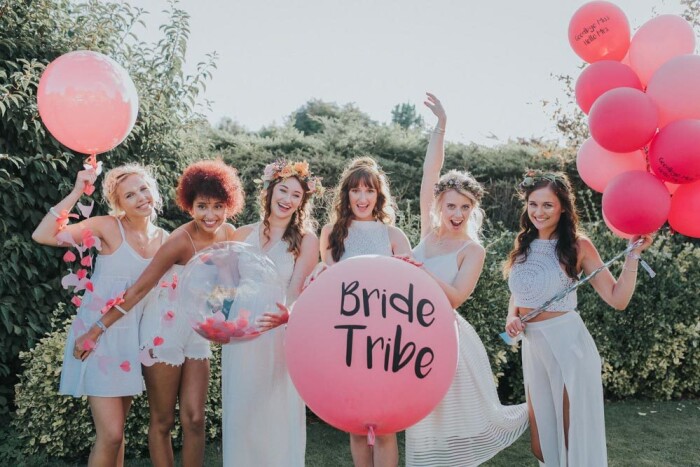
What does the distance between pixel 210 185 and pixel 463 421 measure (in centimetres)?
185

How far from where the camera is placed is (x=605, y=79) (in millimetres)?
3305

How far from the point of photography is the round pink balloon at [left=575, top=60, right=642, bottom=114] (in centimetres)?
330

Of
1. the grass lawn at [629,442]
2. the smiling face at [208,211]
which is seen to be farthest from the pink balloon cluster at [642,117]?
the grass lawn at [629,442]

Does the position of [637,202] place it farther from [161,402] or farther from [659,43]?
[161,402]

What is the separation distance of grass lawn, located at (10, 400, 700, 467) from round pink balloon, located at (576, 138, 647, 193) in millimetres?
2170

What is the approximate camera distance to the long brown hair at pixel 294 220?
3469 mm

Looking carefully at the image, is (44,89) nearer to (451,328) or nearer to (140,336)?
(140,336)

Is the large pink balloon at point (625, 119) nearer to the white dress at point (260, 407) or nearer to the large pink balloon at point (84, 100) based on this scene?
the white dress at point (260, 407)

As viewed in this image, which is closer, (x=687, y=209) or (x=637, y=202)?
(x=637, y=202)

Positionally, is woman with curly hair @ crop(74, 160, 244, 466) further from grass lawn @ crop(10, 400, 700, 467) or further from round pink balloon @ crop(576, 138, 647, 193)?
round pink balloon @ crop(576, 138, 647, 193)

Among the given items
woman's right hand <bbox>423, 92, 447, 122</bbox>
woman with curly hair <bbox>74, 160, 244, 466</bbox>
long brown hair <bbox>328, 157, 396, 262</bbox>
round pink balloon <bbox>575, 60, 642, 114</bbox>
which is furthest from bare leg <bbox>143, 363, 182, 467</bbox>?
round pink balloon <bbox>575, 60, 642, 114</bbox>

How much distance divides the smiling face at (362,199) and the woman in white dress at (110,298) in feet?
3.60

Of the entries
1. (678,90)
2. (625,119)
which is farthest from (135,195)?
(678,90)

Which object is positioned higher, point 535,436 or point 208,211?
point 208,211
